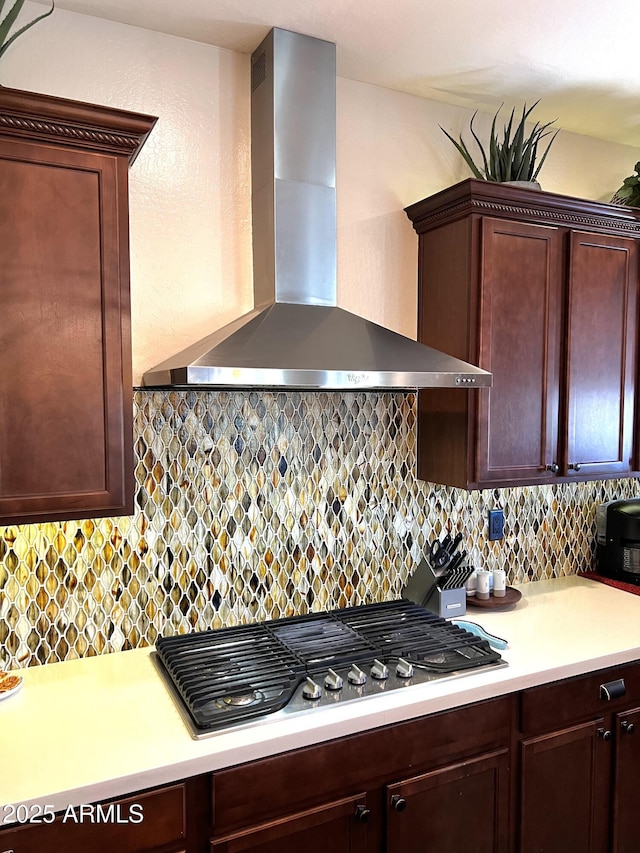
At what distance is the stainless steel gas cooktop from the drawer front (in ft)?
0.32

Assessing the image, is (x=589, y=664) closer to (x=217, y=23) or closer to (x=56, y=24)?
(x=217, y=23)

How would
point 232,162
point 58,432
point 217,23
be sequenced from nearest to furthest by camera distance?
point 58,432, point 217,23, point 232,162

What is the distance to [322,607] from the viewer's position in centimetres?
225

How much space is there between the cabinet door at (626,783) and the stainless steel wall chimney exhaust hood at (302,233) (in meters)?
1.17

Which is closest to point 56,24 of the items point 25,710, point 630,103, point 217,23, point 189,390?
point 217,23

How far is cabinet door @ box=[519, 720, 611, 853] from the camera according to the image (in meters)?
1.85

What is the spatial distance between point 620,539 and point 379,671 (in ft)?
4.80

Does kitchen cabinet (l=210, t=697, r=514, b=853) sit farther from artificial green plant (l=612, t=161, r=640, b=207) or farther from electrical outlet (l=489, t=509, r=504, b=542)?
artificial green plant (l=612, t=161, r=640, b=207)

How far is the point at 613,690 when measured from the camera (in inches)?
77.4

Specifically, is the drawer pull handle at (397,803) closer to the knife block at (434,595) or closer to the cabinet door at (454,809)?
the cabinet door at (454,809)

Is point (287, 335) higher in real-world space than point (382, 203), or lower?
lower

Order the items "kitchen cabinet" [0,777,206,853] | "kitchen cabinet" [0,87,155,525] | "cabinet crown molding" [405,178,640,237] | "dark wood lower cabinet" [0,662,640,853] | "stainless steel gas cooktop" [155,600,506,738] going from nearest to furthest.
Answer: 1. "kitchen cabinet" [0,777,206,853]
2. "dark wood lower cabinet" [0,662,640,853]
3. "kitchen cabinet" [0,87,155,525]
4. "stainless steel gas cooktop" [155,600,506,738]
5. "cabinet crown molding" [405,178,640,237]

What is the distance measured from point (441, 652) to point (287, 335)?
102 centimetres

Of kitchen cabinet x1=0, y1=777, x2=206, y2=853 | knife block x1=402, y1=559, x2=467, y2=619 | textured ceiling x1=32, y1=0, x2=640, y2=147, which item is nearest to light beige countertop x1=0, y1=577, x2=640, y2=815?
kitchen cabinet x1=0, y1=777, x2=206, y2=853
